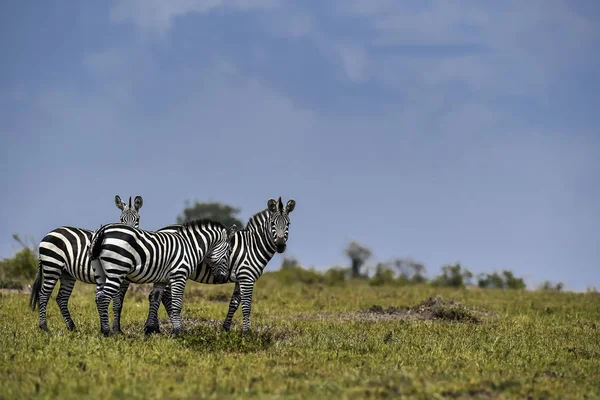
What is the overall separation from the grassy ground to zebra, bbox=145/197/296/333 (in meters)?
0.62

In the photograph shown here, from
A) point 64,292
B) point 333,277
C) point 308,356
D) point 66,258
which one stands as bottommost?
point 308,356

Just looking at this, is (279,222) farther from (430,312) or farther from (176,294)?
(430,312)

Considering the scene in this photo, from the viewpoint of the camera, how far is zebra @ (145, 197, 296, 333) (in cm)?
1470

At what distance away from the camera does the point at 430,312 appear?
20.9 metres

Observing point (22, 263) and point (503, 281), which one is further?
point (503, 281)

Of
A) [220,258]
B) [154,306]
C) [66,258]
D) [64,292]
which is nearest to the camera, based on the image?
[154,306]

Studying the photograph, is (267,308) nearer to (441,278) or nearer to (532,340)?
(532,340)

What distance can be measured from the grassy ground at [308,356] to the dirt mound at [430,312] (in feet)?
0.14

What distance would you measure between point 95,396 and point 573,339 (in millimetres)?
11796

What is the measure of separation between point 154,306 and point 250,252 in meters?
2.29

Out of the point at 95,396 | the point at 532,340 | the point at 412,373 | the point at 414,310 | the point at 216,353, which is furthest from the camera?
the point at 414,310

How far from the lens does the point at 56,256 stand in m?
14.6

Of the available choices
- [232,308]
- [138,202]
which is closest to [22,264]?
[138,202]

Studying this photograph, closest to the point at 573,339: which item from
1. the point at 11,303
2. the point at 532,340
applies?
the point at 532,340
